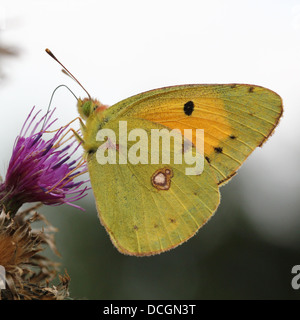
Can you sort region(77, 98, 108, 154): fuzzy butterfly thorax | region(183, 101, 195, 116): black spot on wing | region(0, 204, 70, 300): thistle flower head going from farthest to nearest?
region(183, 101, 195, 116): black spot on wing, region(77, 98, 108, 154): fuzzy butterfly thorax, region(0, 204, 70, 300): thistle flower head

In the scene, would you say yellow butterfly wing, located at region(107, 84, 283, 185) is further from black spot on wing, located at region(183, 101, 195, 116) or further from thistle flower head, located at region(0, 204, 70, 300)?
thistle flower head, located at region(0, 204, 70, 300)

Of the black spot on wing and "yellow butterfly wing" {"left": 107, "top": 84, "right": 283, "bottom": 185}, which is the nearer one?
"yellow butterfly wing" {"left": 107, "top": 84, "right": 283, "bottom": 185}

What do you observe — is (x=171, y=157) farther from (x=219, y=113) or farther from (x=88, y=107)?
(x=88, y=107)

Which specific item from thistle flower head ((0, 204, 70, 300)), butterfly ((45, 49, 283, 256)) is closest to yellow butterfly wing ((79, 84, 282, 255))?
butterfly ((45, 49, 283, 256))

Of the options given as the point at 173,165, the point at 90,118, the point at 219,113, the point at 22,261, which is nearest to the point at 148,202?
the point at 173,165

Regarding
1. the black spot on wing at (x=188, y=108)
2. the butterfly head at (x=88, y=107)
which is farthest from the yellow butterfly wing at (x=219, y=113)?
the butterfly head at (x=88, y=107)

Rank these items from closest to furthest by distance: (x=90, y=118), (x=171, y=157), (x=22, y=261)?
(x=22, y=261)
(x=90, y=118)
(x=171, y=157)
